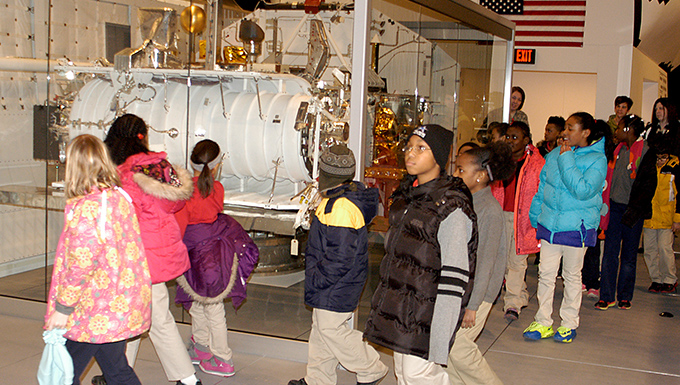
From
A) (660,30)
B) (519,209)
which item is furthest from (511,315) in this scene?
(660,30)

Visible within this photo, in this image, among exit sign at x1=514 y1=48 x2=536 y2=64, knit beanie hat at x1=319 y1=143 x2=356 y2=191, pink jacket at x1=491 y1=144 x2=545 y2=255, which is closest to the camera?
knit beanie hat at x1=319 y1=143 x2=356 y2=191

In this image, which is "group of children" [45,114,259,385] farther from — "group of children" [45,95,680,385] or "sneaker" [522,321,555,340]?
"sneaker" [522,321,555,340]

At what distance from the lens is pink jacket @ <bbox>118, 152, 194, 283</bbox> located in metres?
3.19

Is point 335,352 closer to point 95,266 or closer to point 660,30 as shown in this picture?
point 95,266

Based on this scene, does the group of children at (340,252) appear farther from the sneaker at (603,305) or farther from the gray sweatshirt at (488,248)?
the sneaker at (603,305)

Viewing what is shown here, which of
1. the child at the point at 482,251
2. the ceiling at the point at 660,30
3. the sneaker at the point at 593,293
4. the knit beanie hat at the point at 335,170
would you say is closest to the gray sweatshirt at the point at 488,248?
the child at the point at 482,251

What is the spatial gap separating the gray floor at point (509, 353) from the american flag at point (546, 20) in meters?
6.99

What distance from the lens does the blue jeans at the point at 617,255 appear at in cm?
569

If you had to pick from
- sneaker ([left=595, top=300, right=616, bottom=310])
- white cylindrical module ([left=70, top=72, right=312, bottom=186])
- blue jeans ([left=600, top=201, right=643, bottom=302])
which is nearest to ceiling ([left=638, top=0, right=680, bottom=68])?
blue jeans ([left=600, top=201, right=643, bottom=302])

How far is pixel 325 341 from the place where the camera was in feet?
11.2

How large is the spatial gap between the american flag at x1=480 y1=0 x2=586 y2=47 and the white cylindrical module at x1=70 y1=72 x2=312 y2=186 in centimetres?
776

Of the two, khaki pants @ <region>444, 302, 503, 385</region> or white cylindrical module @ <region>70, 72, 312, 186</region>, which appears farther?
white cylindrical module @ <region>70, 72, 312, 186</region>

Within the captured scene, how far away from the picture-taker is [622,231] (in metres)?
5.77

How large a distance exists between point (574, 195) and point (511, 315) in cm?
131
